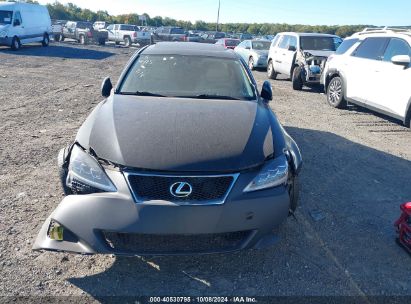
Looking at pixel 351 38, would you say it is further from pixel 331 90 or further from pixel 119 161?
pixel 119 161

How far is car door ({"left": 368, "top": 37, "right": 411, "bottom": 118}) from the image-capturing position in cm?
679

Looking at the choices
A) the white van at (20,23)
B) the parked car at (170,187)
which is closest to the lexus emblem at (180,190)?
the parked car at (170,187)

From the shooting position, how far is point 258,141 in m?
2.83

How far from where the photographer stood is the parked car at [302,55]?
1135 centimetres

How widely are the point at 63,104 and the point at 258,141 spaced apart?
6625 mm

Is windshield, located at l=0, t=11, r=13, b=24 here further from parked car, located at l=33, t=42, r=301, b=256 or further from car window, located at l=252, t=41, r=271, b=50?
parked car, located at l=33, t=42, r=301, b=256

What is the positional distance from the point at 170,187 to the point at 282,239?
141cm

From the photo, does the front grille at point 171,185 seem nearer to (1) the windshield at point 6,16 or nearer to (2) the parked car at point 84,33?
(1) the windshield at point 6,16

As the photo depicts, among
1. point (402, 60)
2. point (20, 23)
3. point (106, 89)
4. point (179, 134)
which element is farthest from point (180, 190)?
point (20, 23)

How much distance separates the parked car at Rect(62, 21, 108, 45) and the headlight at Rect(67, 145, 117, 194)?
101ft

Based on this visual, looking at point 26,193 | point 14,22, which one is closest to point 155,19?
point 14,22

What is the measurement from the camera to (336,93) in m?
9.16

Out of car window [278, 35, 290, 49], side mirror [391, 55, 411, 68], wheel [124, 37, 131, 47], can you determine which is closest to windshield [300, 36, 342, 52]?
car window [278, 35, 290, 49]

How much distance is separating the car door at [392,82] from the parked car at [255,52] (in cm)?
917
